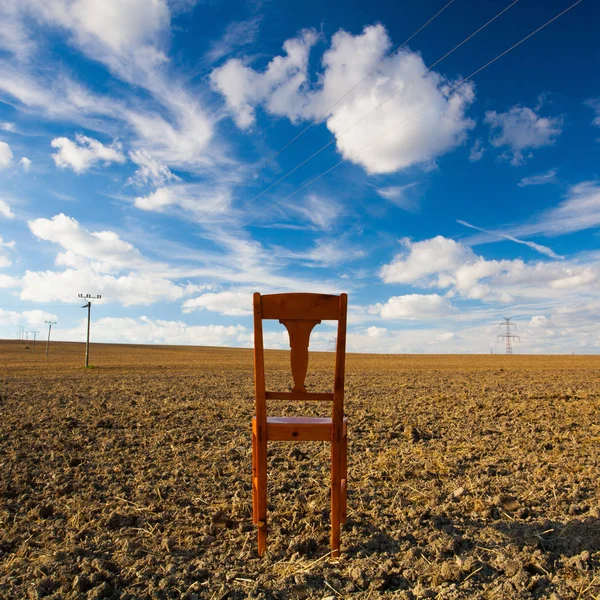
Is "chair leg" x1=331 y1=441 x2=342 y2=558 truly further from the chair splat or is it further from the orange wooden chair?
the chair splat

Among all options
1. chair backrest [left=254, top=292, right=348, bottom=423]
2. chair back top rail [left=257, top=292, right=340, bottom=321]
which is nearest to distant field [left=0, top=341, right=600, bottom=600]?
chair backrest [left=254, top=292, right=348, bottom=423]

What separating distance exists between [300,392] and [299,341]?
34cm

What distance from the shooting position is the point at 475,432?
7137 mm

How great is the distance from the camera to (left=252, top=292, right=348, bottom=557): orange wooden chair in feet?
10.7

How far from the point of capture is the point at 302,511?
4242 millimetres

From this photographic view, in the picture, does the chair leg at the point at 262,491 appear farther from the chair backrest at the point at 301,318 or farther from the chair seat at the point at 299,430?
the chair backrest at the point at 301,318

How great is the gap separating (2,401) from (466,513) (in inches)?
400

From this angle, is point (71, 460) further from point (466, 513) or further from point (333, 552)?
point (466, 513)

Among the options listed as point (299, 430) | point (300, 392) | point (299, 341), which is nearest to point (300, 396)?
point (300, 392)

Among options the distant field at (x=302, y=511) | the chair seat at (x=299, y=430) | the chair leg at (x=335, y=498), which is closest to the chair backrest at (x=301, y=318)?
the chair seat at (x=299, y=430)

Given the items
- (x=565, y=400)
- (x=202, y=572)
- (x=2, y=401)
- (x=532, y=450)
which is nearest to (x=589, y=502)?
(x=532, y=450)

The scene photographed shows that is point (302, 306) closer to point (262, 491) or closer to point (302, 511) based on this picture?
point (262, 491)

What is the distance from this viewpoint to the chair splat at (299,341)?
10.9 feet

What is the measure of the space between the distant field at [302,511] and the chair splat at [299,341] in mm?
1218
